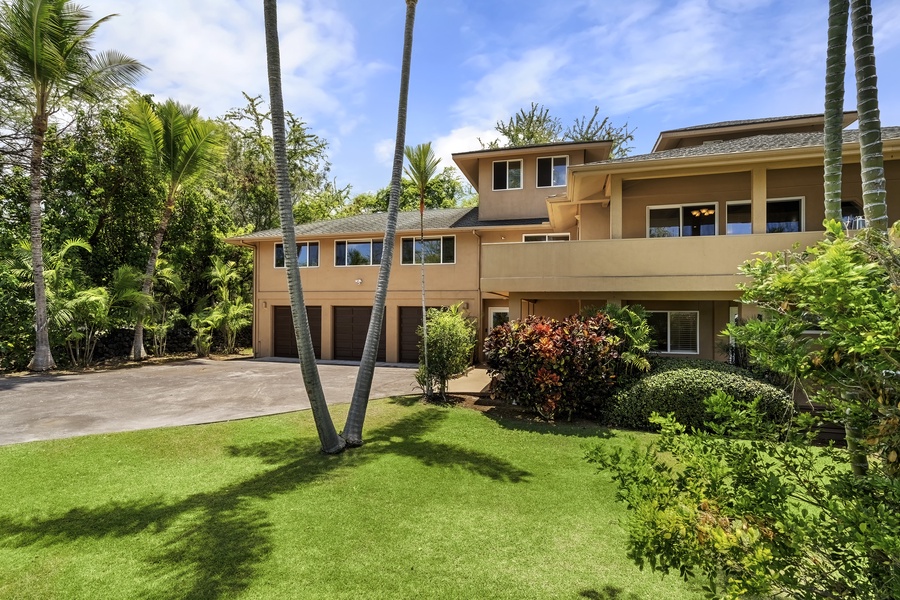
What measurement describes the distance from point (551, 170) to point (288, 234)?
13.1m

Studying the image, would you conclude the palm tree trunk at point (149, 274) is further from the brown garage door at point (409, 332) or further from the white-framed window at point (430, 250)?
the brown garage door at point (409, 332)

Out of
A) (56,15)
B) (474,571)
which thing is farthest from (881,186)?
(56,15)

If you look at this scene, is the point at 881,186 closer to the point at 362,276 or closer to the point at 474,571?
the point at 474,571

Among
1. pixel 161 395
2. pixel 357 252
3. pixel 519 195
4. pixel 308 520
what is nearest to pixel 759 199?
pixel 519 195

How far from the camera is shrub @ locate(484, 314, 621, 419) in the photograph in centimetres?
909

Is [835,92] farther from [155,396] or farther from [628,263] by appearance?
[155,396]

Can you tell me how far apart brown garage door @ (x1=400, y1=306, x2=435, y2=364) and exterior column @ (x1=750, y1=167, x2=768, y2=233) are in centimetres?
1194

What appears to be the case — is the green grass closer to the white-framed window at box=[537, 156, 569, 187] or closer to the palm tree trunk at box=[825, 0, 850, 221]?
the palm tree trunk at box=[825, 0, 850, 221]

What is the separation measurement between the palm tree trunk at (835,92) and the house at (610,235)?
6323mm

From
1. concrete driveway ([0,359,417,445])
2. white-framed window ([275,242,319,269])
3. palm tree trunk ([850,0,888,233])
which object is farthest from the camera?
white-framed window ([275,242,319,269])

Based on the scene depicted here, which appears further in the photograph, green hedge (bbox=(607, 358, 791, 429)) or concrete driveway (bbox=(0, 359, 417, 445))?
concrete driveway (bbox=(0, 359, 417, 445))

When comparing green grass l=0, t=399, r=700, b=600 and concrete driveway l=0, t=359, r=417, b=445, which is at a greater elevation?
concrete driveway l=0, t=359, r=417, b=445

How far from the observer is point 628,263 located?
10.7 m

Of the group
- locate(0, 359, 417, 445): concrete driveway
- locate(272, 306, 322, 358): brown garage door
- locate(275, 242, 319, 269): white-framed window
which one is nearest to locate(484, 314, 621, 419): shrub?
locate(0, 359, 417, 445): concrete driveway
